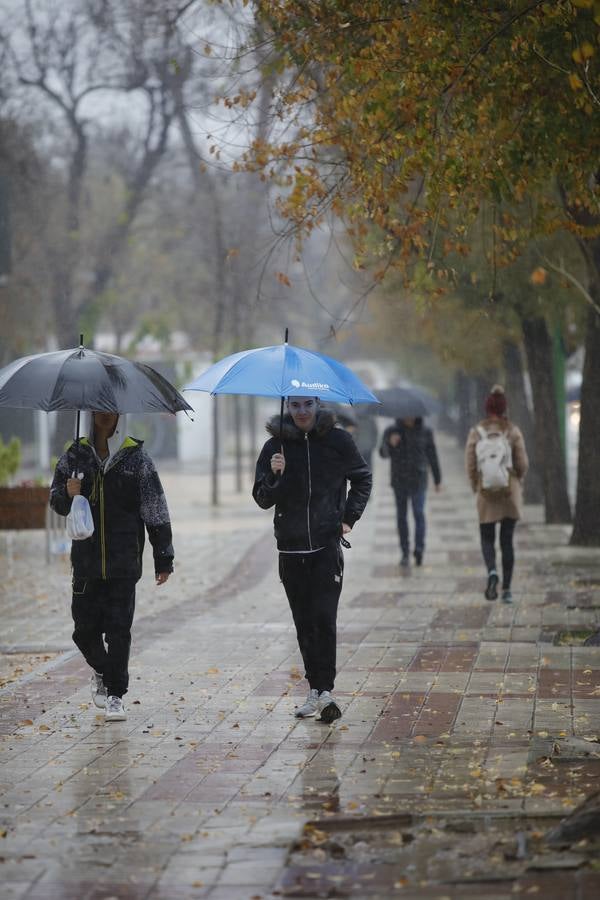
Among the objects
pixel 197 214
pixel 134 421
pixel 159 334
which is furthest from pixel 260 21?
pixel 134 421

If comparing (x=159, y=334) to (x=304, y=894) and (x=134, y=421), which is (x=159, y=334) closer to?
(x=134, y=421)

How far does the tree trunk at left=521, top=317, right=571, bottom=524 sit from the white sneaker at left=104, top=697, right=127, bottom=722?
1411 cm

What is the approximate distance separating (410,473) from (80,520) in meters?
9.52

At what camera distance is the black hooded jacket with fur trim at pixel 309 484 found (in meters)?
8.22

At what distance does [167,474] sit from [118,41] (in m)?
15.8

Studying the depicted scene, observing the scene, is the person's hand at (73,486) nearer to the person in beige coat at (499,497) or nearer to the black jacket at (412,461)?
the person in beige coat at (499,497)

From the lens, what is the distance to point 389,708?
855 centimetres

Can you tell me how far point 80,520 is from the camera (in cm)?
803

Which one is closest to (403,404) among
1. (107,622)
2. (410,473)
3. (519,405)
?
(410,473)

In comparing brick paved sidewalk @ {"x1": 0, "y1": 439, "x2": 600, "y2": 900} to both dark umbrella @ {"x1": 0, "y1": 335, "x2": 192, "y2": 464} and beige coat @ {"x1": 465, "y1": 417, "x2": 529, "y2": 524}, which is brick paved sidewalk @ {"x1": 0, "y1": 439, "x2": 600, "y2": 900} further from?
dark umbrella @ {"x1": 0, "y1": 335, "x2": 192, "y2": 464}

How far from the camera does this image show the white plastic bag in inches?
316

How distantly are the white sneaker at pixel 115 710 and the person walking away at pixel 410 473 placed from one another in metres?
9.03

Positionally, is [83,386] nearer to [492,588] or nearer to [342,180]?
[342,180]

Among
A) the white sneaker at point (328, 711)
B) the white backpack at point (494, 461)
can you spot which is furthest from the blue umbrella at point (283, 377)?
the white backpack at point (494, 461)
